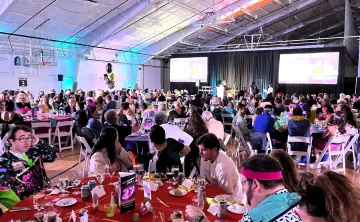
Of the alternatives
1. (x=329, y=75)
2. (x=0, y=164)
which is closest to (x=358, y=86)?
(x=329, y=75)

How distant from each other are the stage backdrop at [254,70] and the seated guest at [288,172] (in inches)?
642

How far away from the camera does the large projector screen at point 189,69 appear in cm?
2120

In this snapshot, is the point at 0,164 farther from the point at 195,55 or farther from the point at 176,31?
the point at 195,55

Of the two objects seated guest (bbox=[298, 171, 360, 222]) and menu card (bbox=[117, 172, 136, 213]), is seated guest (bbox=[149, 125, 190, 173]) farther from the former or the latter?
seated guest (bbox=[298, 171, 360, 222])

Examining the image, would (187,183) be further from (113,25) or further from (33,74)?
(33,74)

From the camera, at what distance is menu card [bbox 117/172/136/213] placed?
1.96 meters

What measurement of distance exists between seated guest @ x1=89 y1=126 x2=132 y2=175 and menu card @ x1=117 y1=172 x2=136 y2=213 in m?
0.97

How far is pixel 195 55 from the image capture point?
21266 mm

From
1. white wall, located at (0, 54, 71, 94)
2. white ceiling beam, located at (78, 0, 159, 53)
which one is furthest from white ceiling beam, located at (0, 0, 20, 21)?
white ceiling beam, located at (78, 0, 159, 53)

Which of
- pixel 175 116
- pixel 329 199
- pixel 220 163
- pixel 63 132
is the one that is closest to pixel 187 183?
pixel 220 163

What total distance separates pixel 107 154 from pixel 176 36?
16175mm

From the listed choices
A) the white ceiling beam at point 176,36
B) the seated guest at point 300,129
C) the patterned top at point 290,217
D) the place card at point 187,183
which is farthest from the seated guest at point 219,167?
the white ceiling beam at point 176,36

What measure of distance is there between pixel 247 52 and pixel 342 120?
575 inches

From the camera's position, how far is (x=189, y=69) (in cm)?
2164
